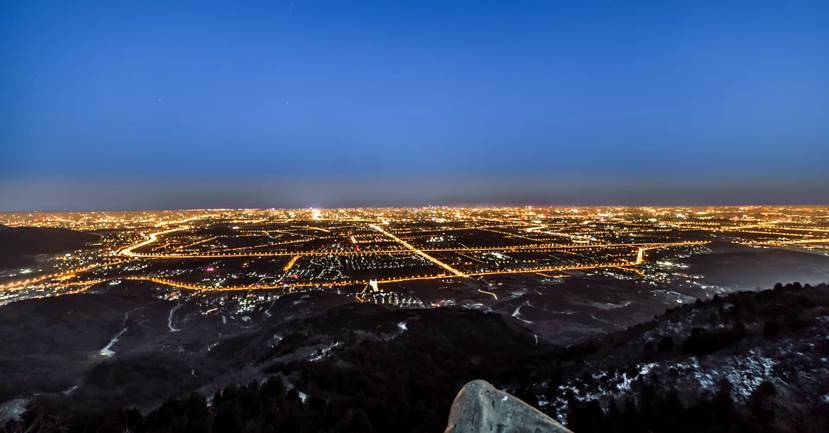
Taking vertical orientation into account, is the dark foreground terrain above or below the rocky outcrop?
below

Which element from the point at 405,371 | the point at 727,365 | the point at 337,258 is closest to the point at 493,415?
the point at 727,365

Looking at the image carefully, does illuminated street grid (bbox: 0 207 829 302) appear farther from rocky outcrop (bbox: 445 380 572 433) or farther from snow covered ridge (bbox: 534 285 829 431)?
rocky outcrop (bbox: 445 380 572 433)

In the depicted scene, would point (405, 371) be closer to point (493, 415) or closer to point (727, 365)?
point (727, 365)

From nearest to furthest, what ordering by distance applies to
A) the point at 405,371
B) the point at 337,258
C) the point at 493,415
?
the point at 493,415
the point at 405,371
the point at 337,258

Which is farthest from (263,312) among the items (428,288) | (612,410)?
(612,410)

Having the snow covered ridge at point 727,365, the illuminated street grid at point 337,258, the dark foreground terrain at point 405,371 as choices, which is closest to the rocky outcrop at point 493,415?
the dark foreground terrain at point 405,371

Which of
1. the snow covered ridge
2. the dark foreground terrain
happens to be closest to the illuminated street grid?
the dark foreground terrain

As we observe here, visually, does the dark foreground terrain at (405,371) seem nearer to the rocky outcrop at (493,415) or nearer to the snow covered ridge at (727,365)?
the snow covered ridge at (727,365)
